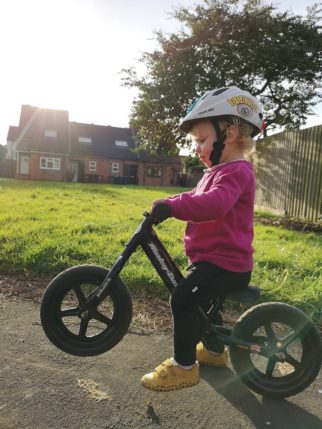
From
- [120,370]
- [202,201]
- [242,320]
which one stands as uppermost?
[202,201]

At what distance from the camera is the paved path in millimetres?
2133

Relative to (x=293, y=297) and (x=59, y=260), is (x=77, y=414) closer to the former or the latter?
(x=293, y=297)

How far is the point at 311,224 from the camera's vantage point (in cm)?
900

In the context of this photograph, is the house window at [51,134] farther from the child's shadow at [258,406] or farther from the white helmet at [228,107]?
the child's shadow at [258,406]

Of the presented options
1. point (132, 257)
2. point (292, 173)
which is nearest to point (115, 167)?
point (292, 173)

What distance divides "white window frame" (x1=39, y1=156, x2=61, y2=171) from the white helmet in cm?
3887

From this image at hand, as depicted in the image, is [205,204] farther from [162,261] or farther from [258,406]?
[258,406]

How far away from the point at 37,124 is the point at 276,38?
31357 millimetres

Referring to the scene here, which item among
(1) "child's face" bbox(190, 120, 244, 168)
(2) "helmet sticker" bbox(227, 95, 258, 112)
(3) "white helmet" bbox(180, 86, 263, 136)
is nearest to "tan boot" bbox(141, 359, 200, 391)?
(1) "child's face" bbox(190, 120, 244, 168)

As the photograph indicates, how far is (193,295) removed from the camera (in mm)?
2373

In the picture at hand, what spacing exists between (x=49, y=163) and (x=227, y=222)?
39.2 m

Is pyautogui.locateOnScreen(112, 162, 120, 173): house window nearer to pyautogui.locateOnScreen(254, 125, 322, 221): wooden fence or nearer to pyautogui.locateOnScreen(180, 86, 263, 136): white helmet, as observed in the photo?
pyautogui.locateOnScreen(254, 125, 322, 221): wooden fence

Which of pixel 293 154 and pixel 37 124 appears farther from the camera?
pixel 37 124

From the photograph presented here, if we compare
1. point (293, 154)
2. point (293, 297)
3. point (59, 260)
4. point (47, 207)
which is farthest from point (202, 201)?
point (293, 154)
